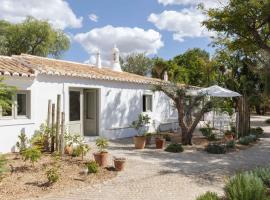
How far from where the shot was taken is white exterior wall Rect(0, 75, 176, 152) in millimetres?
12836

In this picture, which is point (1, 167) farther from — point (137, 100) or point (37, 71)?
point (137, 100)

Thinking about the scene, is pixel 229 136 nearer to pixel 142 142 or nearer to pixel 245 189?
pixel 142 142

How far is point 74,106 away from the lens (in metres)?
16.6

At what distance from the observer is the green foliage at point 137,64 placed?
59.4 m

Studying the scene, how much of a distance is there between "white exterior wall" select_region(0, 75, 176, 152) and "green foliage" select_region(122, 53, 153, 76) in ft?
112

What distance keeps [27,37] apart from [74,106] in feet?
97.7

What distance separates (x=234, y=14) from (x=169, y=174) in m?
8.03

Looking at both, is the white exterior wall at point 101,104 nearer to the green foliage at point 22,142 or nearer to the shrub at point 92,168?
the green foliage at point 22,142

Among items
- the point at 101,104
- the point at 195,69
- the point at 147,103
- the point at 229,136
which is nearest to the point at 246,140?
the point at 229,136

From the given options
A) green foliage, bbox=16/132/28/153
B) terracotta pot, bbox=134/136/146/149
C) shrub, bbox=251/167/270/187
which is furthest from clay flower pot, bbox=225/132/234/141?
shrub, bbox=251/167/270/187

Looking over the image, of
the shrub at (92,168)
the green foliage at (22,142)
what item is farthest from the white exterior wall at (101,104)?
the shrub at (92,168)

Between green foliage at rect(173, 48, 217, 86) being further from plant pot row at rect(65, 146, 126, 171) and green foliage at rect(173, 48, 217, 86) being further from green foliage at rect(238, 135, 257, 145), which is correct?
plant pot row at rect(65, 146, 126, 171)

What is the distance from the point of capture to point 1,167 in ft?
24.6

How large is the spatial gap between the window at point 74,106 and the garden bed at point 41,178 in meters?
4.90
